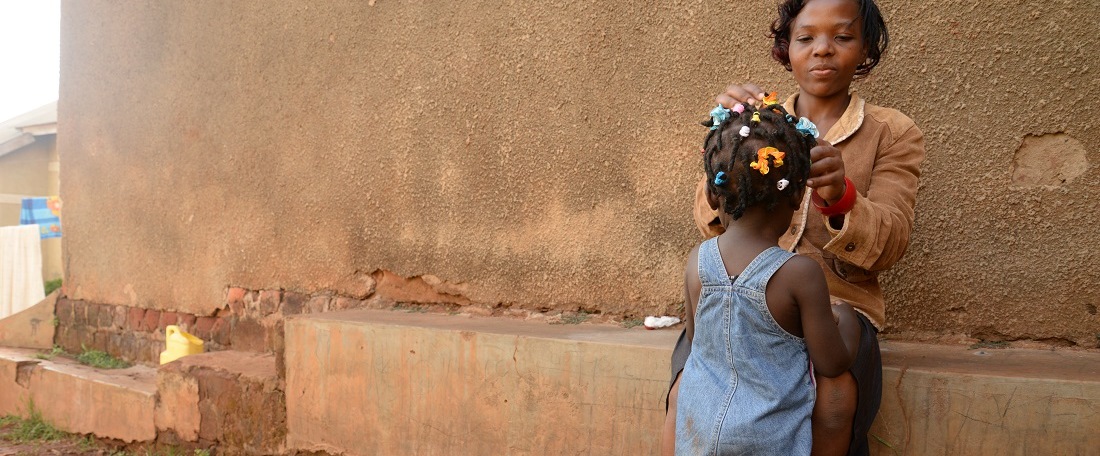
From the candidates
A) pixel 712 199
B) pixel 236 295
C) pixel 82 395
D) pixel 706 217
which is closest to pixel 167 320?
pixel 82 395

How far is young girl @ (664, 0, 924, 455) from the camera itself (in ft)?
6.42

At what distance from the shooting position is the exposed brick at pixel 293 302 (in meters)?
4.28

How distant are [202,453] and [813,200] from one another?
3.14 metres

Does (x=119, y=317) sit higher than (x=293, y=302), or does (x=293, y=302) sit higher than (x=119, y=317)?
(x=293, y=302)

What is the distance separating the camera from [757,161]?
175 centimetres

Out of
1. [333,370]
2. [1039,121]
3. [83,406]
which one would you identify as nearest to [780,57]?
[1039,121]

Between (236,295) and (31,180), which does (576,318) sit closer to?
(236,295)

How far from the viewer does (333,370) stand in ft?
11.1

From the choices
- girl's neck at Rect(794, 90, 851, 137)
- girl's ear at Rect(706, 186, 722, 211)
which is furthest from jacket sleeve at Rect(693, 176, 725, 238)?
girl's neck at Rect(794, 90, 851, 137)

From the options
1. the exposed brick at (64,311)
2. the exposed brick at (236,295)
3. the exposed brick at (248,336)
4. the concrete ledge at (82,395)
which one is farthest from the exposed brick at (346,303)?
the exposed brick at (64,311)

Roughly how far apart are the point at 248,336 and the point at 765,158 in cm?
355

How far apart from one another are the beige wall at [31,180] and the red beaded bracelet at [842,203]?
13934 millimetres

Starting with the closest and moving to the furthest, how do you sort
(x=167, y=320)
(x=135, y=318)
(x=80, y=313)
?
1. (x=167, y=320)
2. (x=135, y=318)
3. (x=80, y=313)

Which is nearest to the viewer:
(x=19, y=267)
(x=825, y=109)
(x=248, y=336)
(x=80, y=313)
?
(x=825, y=109)
